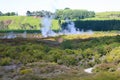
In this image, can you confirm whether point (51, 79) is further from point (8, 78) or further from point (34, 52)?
point (34, 52)

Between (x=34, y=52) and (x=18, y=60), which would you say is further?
(x=34, y=52)

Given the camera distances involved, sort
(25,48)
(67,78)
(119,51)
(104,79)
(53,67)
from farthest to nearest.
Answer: (25,48) → (119,51) → (53,67) → (67,78) → (104,79)

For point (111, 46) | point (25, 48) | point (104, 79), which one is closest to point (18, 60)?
point (25, 48)

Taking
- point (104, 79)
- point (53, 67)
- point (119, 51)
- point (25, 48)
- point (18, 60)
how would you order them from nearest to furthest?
point (104, 79) → point (53, 67) → point (18, 60) → point (119, 51) → point (25, 48)

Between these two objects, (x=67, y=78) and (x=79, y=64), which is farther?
(x=79, y=64)

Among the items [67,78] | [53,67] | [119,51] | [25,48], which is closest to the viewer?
[67,78]

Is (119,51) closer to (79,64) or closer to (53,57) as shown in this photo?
(79,64)

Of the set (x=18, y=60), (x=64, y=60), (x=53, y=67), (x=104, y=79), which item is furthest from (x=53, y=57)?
(x=104, y=79)

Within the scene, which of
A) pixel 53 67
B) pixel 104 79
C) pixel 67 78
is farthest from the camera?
pixel 53 67

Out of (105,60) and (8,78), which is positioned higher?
(8,78)
